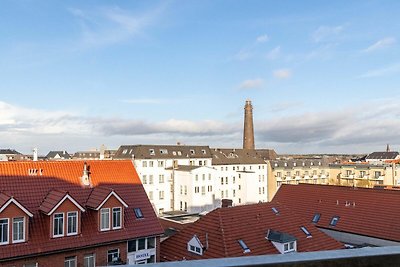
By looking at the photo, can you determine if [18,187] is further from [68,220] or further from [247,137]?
[247,137]

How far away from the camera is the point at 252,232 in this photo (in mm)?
20109

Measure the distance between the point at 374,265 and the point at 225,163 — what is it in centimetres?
6112

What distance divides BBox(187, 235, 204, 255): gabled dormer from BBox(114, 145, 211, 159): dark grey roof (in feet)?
114

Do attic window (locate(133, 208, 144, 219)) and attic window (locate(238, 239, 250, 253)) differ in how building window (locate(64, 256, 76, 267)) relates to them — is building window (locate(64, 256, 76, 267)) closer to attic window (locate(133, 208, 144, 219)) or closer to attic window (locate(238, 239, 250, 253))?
attic window (locate(133, 208, 144, 219))

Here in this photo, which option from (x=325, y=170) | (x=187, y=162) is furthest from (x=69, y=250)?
(x=325, y=170)

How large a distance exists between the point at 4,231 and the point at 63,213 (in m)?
2.47

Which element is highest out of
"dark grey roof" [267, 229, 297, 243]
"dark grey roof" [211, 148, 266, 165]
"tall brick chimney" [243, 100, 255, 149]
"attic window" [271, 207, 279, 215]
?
"tall brick chimney" [243, 100, 255, 149]

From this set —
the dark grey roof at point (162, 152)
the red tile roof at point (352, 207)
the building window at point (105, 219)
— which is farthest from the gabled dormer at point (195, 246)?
the dark grey roof at point (162, 152)

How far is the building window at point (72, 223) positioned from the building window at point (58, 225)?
27 centimetres

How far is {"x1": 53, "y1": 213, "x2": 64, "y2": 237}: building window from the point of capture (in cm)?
1738

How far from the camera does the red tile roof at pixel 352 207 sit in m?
25.0

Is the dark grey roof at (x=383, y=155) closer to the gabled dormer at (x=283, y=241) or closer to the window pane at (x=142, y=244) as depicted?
the gabled dormer at (x=283, y=241)

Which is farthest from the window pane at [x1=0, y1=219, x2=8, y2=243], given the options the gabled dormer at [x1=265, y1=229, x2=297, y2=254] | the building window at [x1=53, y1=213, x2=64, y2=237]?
the gabled dormer at [x1=265, y1=229, x2=297, y2=254]

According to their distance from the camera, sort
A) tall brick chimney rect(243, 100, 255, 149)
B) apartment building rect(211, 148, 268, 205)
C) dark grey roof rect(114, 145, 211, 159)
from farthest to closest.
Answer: tall brick chimney rect(243, 100, 255, 149), apartment building rect(211, 148, 268, 205), dark grey roof rect(114, 145, 211, 159)
